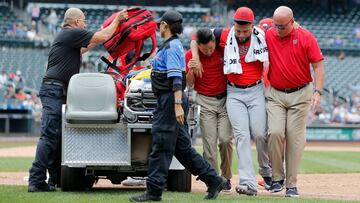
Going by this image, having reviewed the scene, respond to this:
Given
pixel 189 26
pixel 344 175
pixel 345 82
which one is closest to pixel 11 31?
pixel 189 26

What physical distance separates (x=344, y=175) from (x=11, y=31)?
24.4 m

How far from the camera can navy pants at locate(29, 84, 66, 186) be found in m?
9.96

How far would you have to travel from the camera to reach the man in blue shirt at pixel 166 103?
341 inches

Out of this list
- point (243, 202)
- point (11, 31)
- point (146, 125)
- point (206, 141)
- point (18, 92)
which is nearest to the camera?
point (243, 202)

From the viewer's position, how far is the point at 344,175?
50.4 feet

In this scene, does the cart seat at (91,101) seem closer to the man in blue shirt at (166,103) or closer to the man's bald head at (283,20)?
the man in blue shirt at (166,103)

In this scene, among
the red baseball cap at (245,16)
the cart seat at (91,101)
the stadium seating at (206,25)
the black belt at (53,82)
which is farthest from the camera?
the stadium seating at (206,25)

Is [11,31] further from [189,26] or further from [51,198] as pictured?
[51,198]

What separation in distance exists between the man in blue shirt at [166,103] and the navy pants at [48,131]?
161cm

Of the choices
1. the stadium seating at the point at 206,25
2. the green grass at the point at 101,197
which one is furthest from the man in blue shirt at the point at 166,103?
the stadium seating at the point at 206,25

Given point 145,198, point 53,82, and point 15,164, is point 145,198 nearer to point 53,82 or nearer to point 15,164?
point 53,82

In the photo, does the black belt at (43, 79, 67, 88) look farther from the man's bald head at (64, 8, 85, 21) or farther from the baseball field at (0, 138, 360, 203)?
the baseball field at (0, 138, 360, 203)

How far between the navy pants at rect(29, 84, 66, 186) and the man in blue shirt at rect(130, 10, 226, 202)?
161 cm

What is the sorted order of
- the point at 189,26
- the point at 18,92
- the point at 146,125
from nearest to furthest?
the point at 146,125 < the point at 18,92 < the point at 189,26
